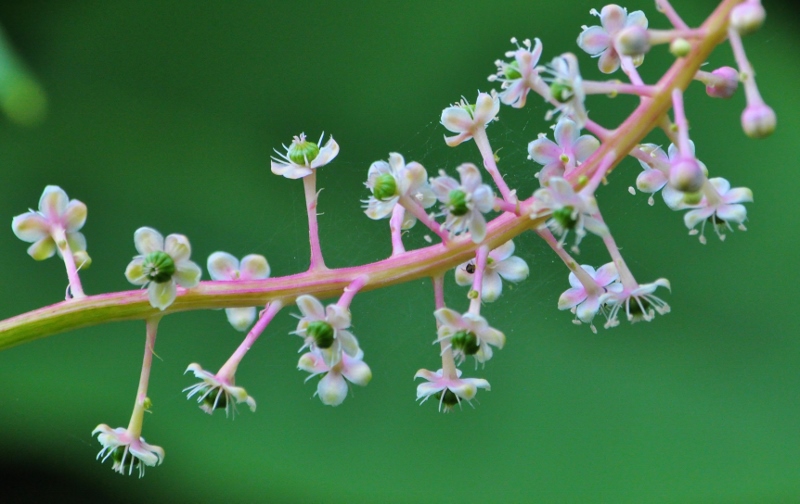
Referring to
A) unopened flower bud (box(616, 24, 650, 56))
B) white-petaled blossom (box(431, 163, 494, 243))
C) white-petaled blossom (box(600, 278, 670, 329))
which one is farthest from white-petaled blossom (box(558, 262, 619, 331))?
unopened flower bud (box(616, 24, 650, 56))

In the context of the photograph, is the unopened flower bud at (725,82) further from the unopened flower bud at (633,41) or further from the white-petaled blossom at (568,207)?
the white-petaled blossom at (568,207)

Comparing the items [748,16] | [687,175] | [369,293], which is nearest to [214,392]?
[687,175]

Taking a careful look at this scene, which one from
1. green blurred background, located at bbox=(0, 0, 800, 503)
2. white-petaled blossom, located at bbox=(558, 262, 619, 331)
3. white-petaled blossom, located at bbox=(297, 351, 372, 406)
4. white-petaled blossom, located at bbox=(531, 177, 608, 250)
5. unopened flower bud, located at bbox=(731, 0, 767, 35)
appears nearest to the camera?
unopened flower bud, located at bbox=(731, 0, 767, 35)

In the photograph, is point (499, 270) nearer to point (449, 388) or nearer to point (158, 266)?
point (449, 388)

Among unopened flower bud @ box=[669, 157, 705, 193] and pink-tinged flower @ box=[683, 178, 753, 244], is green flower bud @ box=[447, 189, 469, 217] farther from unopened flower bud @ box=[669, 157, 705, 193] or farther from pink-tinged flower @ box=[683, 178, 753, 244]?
pink-tinged flower @ box=[683, 178, 753, 244]

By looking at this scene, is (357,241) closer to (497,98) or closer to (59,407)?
(59,407)

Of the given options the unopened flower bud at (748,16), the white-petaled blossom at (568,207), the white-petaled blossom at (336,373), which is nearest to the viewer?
the unopened flower bud at (748,16)

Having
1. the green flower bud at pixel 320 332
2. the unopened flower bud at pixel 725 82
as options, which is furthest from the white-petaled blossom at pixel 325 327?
the unopened flower bud at pixel 725 82
